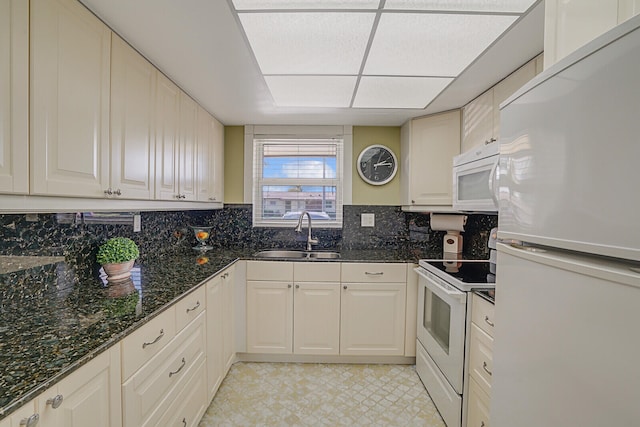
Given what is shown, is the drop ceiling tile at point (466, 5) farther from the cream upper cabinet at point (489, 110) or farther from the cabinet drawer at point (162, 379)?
the cabinet drawer at point (162, 379)

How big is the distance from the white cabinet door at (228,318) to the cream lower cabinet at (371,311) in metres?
0.88

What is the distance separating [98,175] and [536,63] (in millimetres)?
2182

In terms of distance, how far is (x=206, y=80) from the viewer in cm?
179

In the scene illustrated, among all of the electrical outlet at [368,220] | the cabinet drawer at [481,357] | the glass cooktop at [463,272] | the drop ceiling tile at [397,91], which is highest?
the drop ceiling tile at [397,91]

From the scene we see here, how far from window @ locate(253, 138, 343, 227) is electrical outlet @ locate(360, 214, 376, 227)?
236mm

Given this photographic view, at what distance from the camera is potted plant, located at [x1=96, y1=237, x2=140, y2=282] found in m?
1.49

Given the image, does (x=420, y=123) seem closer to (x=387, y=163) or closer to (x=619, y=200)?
(x=387, y=163)

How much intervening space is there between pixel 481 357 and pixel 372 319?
95 cm

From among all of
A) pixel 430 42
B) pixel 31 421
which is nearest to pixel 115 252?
pixel 31 421

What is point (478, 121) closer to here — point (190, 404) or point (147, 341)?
point (147, 341)

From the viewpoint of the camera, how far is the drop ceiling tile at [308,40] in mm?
1209

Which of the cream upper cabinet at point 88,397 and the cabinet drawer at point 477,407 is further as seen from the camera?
the cabinet drawer at point 477,407

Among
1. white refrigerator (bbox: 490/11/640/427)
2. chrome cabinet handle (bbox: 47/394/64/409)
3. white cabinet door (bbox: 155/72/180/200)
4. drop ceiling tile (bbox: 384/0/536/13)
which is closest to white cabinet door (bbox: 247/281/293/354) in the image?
white cabinet door (bbox: 155/72/180/200)

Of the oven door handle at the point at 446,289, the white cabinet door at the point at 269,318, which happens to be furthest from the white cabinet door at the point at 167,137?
the oven door handle at the point at 446,289
